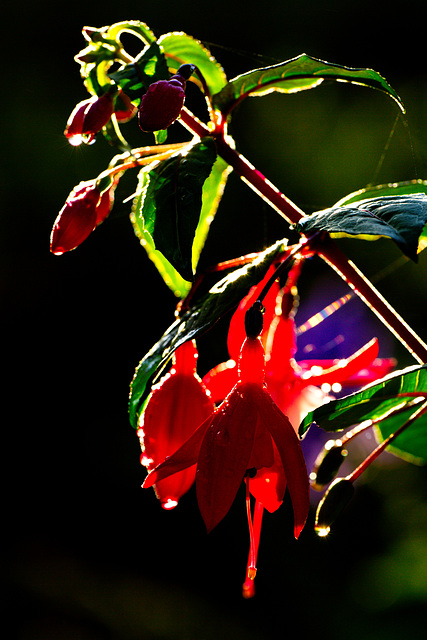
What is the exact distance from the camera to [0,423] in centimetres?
198

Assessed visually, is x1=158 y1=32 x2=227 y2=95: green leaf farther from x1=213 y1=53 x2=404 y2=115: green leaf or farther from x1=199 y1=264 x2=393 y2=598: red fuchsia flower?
x1=199 y1=264 x2=393 y2=598: red fuchsia flower

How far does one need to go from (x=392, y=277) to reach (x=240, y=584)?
88 centimetres

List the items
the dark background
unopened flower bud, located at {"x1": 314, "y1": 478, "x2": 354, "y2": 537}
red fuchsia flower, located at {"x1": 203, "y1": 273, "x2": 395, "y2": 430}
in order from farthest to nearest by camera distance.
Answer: the dark background → red fuchsia flower, located at {"x1": 203, "y1": 273, "x2": 395, "y2": 430} → unopened flower bud, located at {"x1": 314, "y1": 478, "x2": 354, "y2": 537}

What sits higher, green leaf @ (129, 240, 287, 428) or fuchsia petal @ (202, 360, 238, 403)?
green leaf @ (129, 240, 287, 428)

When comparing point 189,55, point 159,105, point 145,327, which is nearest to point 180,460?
point 159,105

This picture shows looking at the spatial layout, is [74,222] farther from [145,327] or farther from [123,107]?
[145,327]

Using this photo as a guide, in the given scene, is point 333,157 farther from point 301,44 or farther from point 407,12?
point 407,12

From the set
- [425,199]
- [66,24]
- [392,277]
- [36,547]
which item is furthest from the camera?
[66,24]

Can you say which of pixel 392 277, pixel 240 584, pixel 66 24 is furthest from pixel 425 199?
pixel 66 24

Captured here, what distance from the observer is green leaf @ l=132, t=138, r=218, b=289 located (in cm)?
43

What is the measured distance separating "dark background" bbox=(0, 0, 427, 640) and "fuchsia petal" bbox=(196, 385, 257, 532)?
1.07m

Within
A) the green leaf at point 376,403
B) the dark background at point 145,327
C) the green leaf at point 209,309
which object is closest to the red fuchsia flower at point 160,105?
the green leaf at point 209,309

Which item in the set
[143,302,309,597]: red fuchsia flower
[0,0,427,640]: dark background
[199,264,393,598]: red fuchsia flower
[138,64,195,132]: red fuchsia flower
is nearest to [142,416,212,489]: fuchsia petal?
[143,302,309,597]: red fuchsia flower

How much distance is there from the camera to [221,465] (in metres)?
0.40
